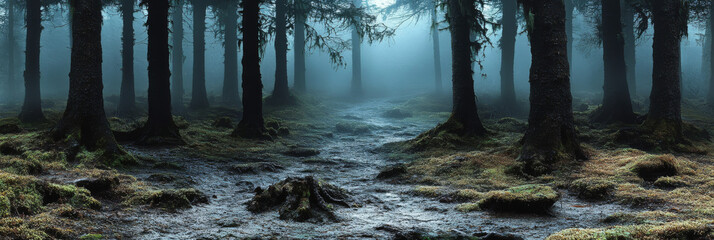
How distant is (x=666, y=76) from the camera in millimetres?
10375

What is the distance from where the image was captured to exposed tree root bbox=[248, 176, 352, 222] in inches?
217

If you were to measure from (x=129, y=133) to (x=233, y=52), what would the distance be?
47.7 feet

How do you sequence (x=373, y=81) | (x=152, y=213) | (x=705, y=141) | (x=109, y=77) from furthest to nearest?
(x=373, y=81) < (x=109, y=77) < (x=705, y=141) < (x=152, y=213)

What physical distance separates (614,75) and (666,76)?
16.0 ft

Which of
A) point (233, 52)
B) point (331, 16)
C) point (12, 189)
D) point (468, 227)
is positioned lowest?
point (468, 227)

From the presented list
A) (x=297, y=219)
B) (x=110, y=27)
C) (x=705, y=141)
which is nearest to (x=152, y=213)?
(x=297, y=219)

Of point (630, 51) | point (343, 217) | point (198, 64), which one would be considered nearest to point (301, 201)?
point (343, 217)

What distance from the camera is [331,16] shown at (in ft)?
81.9

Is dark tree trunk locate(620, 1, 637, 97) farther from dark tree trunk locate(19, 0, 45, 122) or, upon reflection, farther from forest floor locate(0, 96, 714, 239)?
dark tree trunk locate(19, 0, 45, 122)

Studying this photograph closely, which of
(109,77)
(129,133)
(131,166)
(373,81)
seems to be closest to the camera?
(131,166)

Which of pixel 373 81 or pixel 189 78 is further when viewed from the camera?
pixel 373 81

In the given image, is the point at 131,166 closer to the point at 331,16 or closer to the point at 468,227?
the point at 468,227

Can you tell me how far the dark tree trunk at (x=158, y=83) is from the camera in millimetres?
11719

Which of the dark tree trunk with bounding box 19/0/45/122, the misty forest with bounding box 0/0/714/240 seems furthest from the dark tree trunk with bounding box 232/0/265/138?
the dark tree trunk with bounding box 19/0/45/122
